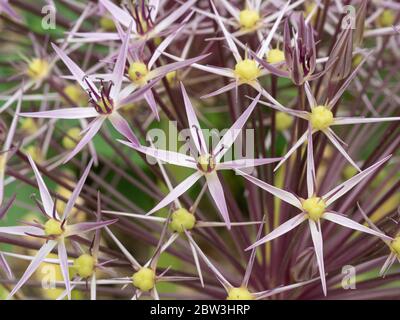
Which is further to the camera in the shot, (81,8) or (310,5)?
(81,8)

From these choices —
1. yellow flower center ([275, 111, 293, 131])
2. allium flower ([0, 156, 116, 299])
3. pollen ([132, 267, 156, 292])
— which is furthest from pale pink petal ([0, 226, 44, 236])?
yellow flower center ([275, 111, 293, 131])

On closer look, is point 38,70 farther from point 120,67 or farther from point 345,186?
point 345,186

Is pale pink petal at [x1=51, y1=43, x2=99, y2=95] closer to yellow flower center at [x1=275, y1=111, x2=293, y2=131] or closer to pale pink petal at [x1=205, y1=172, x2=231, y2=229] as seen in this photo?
pale pink petal at [x1=205, y1=172, x2=231, y2=229]

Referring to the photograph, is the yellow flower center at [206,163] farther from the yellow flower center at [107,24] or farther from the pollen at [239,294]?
the yellow flower center at [107,24]

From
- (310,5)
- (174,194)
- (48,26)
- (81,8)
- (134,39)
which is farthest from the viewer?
(81,8)

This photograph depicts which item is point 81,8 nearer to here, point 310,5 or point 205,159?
point 310,5
